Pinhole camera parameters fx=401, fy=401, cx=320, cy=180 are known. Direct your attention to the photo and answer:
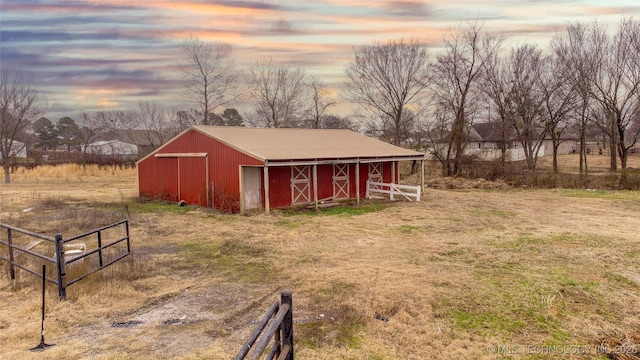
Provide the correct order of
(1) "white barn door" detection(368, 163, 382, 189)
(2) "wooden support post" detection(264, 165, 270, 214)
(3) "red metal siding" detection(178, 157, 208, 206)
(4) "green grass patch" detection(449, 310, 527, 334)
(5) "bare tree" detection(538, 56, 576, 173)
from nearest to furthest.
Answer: (4) "green grass patch" detection(449, 310, 527, 334), (2) "wooden support post" detection(264, 165, 270, 214), (3) "red metal siding" detection(178, 157, 208, 206), (1) "white barn door" detection(368, 163, 382, 189), (5) "bare tree" detection(538, 56, 576, 173)

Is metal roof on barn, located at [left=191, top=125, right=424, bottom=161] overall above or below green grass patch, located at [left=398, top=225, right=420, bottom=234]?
above

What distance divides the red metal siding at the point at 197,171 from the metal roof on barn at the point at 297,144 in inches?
15.8

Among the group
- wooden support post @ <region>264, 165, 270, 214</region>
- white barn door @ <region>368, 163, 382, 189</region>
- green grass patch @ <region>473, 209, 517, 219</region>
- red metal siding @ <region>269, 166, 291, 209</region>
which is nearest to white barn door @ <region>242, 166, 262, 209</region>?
red metal siding @ <region>269, 166, 291, 209</region>

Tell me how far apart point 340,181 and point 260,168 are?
428cm

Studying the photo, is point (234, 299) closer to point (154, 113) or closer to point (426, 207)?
point (426, 207)

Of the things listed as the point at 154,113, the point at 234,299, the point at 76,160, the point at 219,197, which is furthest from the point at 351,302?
the point at 154,113

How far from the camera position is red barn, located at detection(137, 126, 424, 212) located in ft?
50.9

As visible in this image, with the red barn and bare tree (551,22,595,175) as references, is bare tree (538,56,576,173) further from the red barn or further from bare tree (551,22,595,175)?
the red barn

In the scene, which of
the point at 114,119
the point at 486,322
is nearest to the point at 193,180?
the point at 486,322

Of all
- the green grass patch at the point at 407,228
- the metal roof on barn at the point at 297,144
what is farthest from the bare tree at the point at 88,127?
the green grass patch at the point at 407,228

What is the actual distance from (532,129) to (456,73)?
24.7ft

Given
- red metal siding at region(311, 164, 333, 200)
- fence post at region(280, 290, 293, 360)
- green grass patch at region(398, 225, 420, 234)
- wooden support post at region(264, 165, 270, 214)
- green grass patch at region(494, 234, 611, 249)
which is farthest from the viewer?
red metal siding at region(311, 164, 333, 200)

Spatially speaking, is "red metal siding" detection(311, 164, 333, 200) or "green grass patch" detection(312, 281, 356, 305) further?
"red metal siding" detection(311, 164, 333, 200)

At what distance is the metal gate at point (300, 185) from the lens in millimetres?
16562
